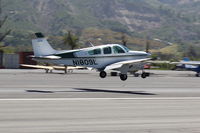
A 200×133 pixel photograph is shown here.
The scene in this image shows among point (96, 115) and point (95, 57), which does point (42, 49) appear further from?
point (96, 115)

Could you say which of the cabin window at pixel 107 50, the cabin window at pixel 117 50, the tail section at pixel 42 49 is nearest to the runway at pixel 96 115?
the tail section at pixel 42 49

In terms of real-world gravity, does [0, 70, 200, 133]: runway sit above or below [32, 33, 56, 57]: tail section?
below

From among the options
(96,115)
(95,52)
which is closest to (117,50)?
(95,52)

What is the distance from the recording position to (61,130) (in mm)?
15906

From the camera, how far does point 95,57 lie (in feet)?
113

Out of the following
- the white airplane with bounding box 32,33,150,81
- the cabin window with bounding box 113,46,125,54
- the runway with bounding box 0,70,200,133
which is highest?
the cabin window with bounding box 113,46,125,54

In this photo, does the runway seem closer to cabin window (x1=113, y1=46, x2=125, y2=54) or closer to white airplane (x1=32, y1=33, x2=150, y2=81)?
white airplane (x1=32, y1=33, x2=150, y2=81)

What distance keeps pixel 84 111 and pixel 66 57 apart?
532 inches

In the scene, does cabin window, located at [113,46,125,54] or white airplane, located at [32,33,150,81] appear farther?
cabin window, located at [113,46,125,54]

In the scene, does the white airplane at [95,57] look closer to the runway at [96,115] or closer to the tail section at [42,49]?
the tail section at [42,49]

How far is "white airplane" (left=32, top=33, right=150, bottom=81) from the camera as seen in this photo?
111 feet

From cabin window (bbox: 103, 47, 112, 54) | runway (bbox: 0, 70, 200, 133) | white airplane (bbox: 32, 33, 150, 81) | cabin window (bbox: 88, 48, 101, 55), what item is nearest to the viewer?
runway (bbox: 0, 70, 200, 133)

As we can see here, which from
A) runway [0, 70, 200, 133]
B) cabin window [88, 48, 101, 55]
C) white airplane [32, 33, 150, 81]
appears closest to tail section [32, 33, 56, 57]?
white airplane [32, 33, 150, 81]

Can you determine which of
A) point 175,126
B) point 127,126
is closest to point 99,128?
point 127,126
